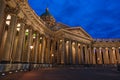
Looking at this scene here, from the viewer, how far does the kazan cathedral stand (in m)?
18.9

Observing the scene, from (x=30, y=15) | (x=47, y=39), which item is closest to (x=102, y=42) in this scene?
(x=47, y=39)

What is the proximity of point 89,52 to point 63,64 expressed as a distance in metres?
22.9

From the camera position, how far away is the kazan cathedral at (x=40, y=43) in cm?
1889

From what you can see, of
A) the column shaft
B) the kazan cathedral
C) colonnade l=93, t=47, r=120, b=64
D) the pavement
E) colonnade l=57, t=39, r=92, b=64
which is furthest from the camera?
colonnade l=93, t=47, r=120, b=64

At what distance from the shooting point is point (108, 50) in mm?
61188

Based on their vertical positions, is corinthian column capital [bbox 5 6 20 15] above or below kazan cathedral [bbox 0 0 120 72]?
above

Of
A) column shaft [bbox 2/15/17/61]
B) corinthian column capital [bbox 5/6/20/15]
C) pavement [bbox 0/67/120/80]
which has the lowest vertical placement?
pavement [bbox 0/67/120/80]

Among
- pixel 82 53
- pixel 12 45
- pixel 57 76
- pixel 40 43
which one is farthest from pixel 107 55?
pixel 12 45

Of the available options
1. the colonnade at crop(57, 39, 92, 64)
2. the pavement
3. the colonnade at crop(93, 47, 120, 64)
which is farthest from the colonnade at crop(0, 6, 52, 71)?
the colonnade at crop(93, 47, 120, 64)

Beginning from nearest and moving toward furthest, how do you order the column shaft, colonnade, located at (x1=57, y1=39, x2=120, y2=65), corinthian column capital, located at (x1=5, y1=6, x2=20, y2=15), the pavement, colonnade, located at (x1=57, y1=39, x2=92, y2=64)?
the pavement < the column shaft < corinthian column capital, located at (x1=5, y1=6, x2=20, y2=15) < colonnade, located at (x1=57, y1=39, x2=92, y2=64) < colonnade, located at (x1=57, y1=39, x2=120, y2=65)

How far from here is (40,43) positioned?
3747cm

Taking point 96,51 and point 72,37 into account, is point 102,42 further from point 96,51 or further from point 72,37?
point 72,37

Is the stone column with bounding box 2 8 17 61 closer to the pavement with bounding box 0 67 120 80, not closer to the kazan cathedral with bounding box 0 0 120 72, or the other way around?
the kazan cathedral with bounding box 0 0 120 72

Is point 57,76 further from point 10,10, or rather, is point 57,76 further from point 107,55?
point 107,55
